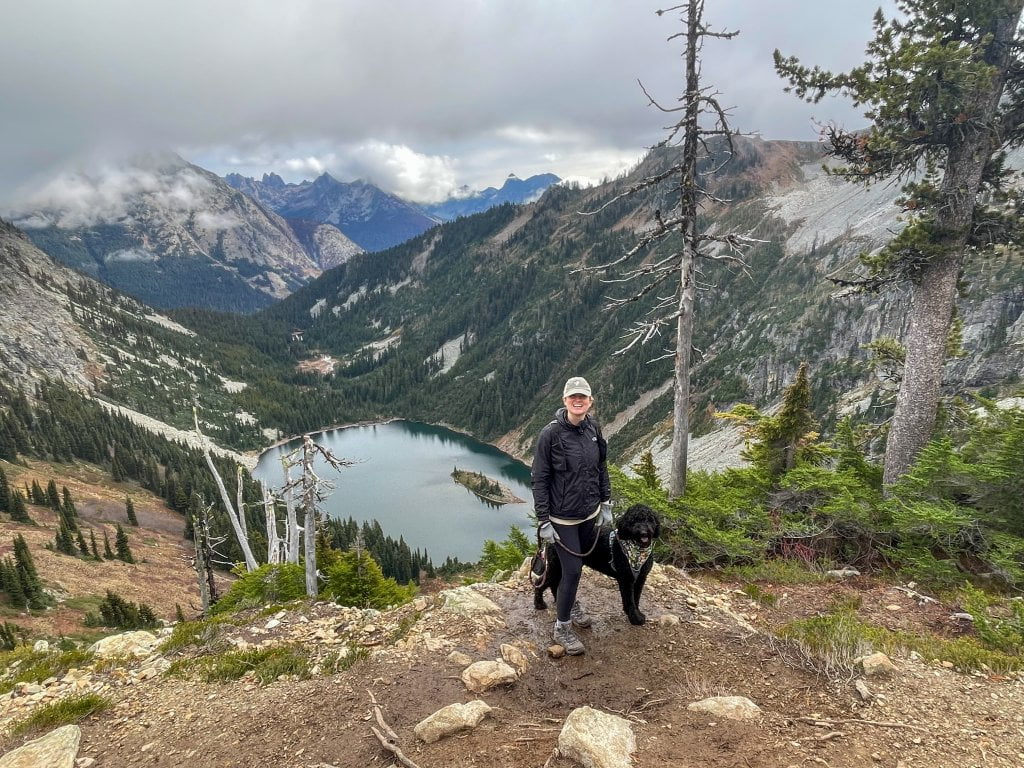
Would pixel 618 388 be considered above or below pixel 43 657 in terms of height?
below

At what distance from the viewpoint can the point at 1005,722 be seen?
159 inches

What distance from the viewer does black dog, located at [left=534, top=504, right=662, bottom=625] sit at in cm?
594

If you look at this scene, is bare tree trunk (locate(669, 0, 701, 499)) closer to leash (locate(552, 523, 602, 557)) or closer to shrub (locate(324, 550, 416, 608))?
leash (locate(552, 523, 602, 557))

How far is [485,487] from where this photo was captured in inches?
4070

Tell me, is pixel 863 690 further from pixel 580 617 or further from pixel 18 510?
pixel 18 510

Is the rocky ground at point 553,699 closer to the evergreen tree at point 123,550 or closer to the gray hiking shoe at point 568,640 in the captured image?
the gray hiking shoe at point 568,640

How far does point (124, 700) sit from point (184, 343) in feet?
A: 702

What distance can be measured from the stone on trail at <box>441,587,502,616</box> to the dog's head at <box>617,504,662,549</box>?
235 centimetres

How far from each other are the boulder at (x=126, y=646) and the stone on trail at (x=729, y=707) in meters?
7.13

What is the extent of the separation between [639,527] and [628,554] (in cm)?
45

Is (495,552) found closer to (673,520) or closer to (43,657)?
(673,520)

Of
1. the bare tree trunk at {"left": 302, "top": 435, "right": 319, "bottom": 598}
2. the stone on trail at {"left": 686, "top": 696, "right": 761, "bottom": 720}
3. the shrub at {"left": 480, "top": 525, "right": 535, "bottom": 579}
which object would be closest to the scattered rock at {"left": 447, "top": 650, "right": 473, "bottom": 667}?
the stone on trail at {"left": 686, "top": 696, "right": 761, "bottom": 720}

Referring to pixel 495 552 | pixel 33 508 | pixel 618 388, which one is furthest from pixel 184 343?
pixel 495 552

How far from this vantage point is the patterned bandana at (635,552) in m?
6.02
